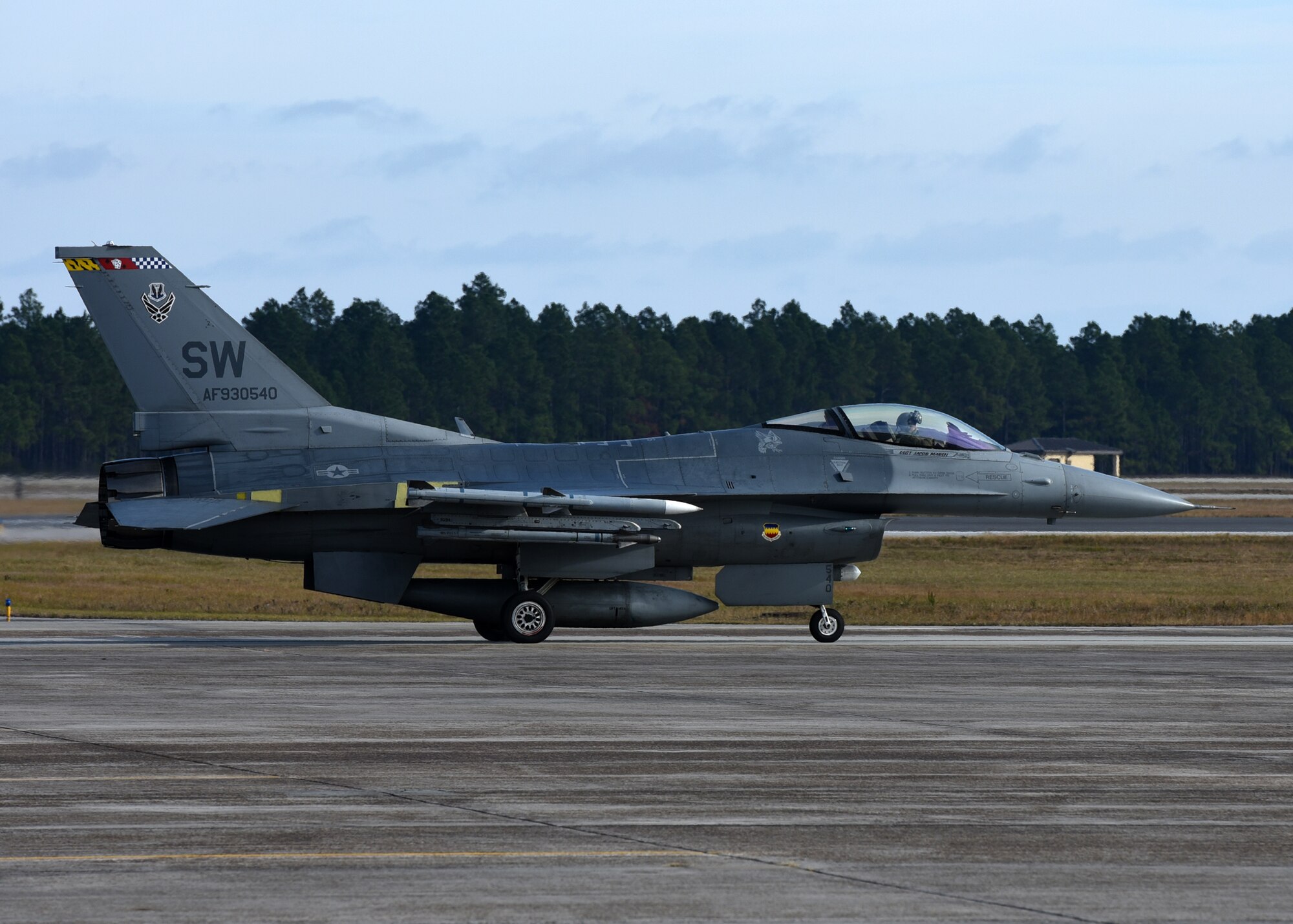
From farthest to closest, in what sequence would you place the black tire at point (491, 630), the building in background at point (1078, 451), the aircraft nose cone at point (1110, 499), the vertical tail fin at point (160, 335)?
the building in background at point (1078, 451) < the aircraft nose cone at point (1110, 499) < the black tire at point (491, 630) < the vertical tail fin at point (160, 335)

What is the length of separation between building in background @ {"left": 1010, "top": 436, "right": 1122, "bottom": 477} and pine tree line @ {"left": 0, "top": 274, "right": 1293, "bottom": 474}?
31.4ft

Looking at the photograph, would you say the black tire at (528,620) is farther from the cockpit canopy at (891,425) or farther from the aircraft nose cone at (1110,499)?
the aircraft nose cone at (1110,499)

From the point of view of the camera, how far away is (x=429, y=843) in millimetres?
9172

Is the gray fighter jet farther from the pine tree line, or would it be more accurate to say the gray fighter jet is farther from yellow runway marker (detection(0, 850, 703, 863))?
the pine tree line

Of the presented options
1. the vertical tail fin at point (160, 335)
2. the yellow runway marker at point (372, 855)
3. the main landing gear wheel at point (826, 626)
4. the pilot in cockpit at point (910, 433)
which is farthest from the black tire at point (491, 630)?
the yellow runway marker at point (372, 855)

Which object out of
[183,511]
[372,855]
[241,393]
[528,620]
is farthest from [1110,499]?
[372,855]

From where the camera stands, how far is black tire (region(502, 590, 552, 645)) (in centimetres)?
2333

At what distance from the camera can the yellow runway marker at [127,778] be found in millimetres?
11141

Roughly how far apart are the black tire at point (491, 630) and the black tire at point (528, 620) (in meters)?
0.18

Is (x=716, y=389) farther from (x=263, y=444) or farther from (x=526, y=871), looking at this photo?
(x=526, y=871)

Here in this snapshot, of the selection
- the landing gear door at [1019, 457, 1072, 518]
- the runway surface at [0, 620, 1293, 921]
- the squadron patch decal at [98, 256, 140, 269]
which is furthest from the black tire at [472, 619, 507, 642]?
the landing gear door at [1019, 457, 1072, 518]

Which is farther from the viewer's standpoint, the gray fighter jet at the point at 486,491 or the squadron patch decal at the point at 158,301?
the squadron patch decal at the point at 158,301

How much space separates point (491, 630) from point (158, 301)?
6806 mm

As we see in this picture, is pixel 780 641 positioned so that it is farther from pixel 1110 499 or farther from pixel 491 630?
pixel 1110 499
